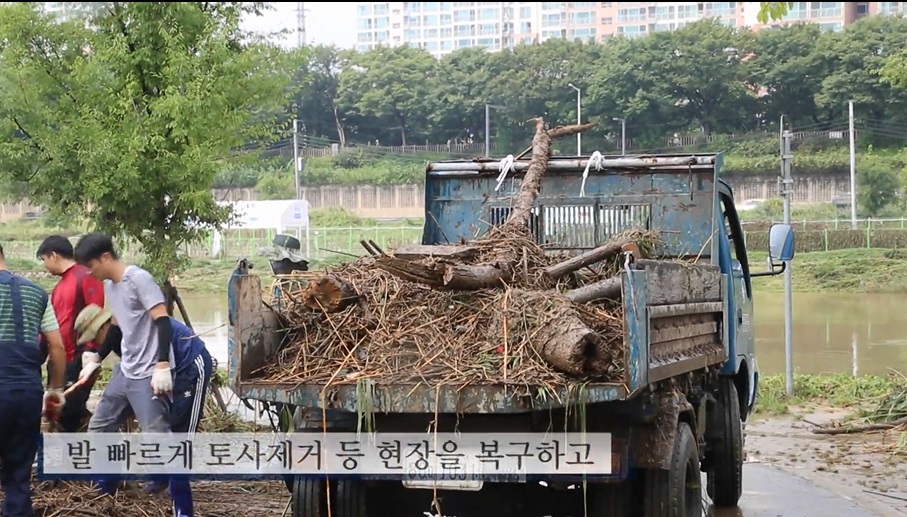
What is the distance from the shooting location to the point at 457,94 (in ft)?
166

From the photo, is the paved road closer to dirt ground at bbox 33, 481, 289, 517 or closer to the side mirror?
the side mirror

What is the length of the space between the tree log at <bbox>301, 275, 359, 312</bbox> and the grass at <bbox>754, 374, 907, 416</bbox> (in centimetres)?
884

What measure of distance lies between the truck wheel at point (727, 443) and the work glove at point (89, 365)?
4255mm

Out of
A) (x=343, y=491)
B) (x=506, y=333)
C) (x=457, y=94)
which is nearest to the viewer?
(x=506, y=333)

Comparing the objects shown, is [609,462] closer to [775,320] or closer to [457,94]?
[775,320]

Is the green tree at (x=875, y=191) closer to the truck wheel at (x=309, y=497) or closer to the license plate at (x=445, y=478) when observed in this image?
the truck wheel at (x=309, y=497)

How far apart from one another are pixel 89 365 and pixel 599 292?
308 centimetres

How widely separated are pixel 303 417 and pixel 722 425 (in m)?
3.74

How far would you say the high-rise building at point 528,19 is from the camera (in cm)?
9019

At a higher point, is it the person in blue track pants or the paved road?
the person in blue track pants

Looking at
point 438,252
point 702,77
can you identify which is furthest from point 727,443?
point 702,77

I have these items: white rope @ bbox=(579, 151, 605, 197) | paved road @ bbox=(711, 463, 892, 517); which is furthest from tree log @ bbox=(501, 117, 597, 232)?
paved road @ bbox=(711, 463, 892, 517)

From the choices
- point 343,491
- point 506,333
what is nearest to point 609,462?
point 506,333

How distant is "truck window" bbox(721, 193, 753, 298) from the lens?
8359 mm
